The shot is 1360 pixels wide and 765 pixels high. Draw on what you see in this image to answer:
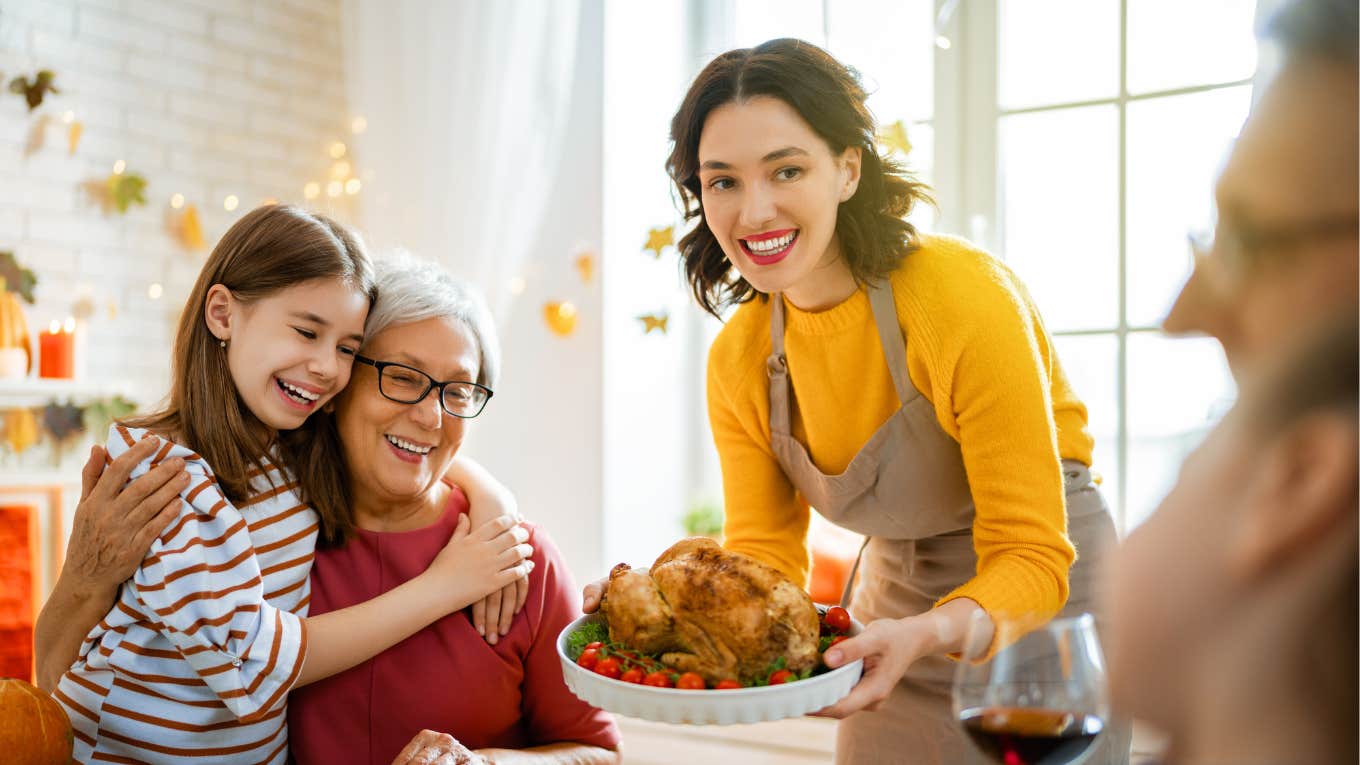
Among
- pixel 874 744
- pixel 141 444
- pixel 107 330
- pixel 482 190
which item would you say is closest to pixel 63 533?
pixel 107 330

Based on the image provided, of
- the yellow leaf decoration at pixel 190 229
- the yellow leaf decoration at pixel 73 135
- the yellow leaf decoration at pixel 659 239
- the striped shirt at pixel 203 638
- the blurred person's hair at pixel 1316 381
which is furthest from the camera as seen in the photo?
the yellow leaf decoration at pixel 190 229

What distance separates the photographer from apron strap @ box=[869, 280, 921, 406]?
1.71 meters

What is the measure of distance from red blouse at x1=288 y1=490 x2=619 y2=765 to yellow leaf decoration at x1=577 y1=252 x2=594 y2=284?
89.3 inches

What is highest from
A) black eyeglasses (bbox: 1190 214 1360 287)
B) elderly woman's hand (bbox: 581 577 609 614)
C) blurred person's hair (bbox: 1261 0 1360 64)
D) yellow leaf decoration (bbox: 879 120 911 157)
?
yellow leaf decoration (bbox: 879 120 911 157)

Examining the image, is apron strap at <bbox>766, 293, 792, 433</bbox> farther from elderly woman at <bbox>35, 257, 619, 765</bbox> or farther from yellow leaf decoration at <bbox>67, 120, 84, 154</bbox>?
yellow leaf decoration at <bbox>67, 120, 84, 154</bbox>

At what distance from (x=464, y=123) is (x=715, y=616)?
3.53 metres

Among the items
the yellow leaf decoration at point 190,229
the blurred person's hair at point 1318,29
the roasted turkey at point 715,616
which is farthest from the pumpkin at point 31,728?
the yellow leaf decoration at point 190,229

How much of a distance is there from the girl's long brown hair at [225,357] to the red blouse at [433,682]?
114 mm

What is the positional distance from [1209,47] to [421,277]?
2785 millimetres

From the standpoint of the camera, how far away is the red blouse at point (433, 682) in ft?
5.86

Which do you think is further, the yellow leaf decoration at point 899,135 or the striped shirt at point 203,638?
the yellow leaf decoration at point 899,135

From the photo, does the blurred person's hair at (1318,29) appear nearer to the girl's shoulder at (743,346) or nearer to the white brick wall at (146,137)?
the girl's shoulder at (743,346)

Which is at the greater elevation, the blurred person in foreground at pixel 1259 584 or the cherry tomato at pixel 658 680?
the blurred person in foreground at pixel 1259 584

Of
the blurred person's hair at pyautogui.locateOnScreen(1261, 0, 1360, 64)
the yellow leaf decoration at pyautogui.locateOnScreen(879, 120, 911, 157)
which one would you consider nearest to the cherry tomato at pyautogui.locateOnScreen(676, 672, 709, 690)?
the blurred person's hair at pyautogui.locateOnScreen(1261, 0, 1360, 64)
